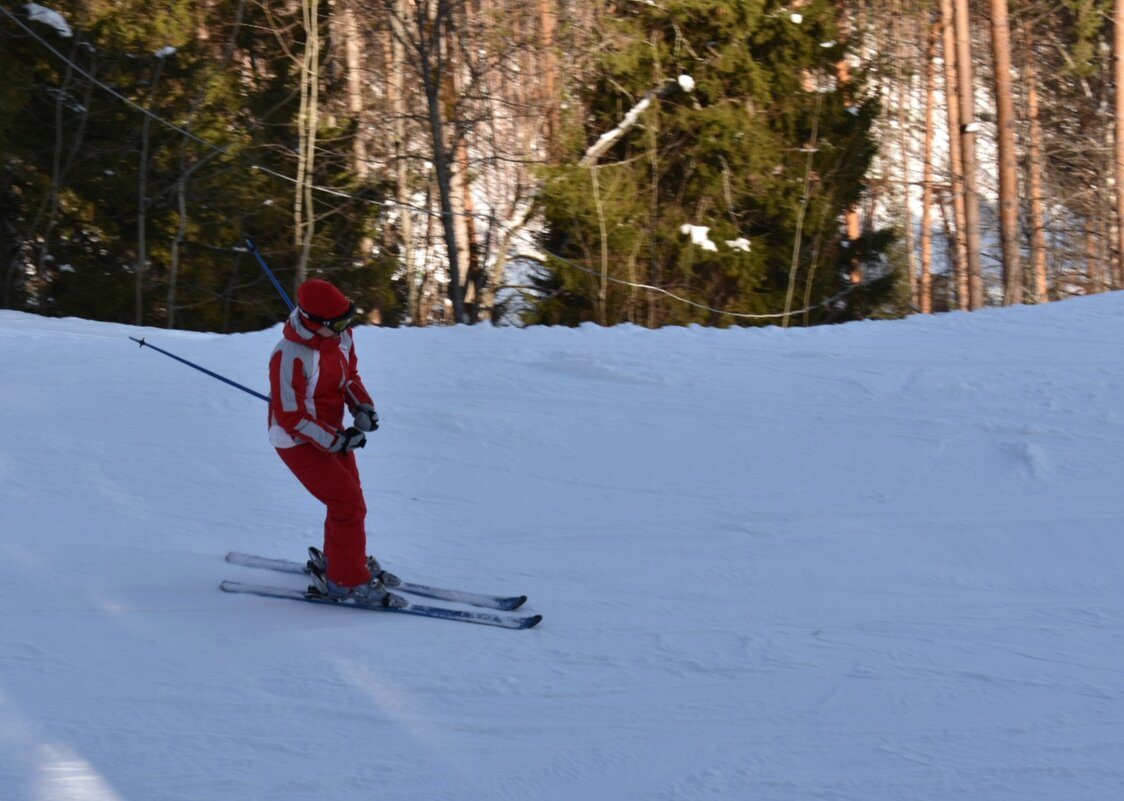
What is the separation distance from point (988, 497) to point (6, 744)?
481 cm

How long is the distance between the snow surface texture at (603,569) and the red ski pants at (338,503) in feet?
0.71

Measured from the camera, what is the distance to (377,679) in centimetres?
407

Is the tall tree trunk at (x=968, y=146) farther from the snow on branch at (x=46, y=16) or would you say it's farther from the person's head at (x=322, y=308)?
the person's head at (x=322, y=308)

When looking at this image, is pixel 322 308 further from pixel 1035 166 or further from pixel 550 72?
pixel 1035 166

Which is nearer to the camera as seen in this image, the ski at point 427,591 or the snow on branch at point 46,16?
the ski at point 427,591

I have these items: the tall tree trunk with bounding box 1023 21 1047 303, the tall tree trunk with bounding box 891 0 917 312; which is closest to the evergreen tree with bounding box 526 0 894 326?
the tall tree trunk with bounding box 891 0 917 312

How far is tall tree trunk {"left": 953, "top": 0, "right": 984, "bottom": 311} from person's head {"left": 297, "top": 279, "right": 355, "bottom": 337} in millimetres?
14977

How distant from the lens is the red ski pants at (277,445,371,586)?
4684 mm

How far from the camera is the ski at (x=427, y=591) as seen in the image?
15.8 ft

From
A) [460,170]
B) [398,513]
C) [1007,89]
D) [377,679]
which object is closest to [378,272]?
[460,170]

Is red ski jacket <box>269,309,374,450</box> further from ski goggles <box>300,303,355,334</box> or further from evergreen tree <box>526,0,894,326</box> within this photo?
evergreen tree <box>526,0,894,326</box>

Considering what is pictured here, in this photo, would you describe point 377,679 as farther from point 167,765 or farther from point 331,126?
point 331,126

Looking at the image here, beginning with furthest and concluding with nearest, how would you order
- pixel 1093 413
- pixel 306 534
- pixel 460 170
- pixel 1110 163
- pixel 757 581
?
pixel 1110 163 < pixel 460 170 < pixel 1093 413 < pixel 306 534 < pixel 757 581

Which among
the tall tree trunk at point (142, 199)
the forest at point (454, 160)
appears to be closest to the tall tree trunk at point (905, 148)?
the forest at point (454, 160)
